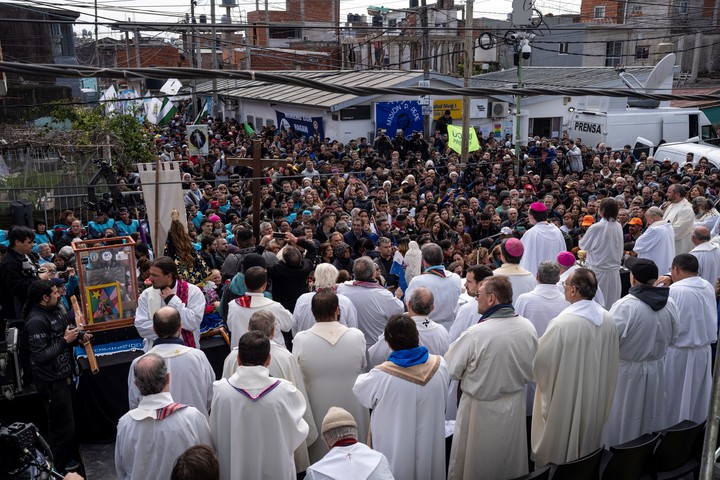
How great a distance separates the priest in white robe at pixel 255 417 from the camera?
182 inches

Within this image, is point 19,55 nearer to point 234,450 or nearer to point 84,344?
point 84,344

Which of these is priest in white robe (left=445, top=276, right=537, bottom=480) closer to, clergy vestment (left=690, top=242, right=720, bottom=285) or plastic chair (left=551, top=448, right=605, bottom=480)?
plastic chair (left=551, top=448, right=605, bottom=480)

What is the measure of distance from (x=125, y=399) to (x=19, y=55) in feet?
100.0

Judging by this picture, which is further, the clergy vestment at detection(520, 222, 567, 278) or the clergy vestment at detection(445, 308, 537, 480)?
the clergy vestment at detection(520, 222, 567, 278)

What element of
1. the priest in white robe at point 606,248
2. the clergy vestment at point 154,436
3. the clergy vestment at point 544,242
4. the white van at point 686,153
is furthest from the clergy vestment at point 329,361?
the white van at point 686,153

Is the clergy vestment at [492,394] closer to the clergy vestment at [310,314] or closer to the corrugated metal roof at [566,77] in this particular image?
the clergy vestment at [310,314]

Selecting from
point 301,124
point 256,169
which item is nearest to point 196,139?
point 301,124

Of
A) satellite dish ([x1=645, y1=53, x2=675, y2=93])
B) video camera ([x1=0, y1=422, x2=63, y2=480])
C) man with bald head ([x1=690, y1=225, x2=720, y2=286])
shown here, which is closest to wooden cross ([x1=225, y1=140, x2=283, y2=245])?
video camera ([x1=0, y1=422, x2=63, y2=480])

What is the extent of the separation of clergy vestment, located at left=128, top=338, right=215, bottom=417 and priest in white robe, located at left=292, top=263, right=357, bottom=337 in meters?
1.07

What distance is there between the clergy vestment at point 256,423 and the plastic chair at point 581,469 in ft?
5.78

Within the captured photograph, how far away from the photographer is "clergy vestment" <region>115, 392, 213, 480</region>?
14.3ft

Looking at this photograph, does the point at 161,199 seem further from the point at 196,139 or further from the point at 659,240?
the point at 196,139

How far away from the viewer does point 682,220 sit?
34.6 ft

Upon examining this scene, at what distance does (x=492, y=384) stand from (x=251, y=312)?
2006mm
